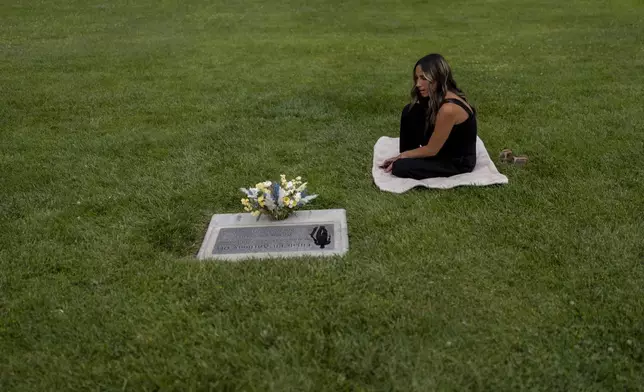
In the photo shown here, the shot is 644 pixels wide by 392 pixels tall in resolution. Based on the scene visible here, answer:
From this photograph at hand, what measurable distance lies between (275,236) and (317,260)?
0.53m

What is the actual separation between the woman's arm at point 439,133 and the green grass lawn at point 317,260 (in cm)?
42

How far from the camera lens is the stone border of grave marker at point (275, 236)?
13.7 ft

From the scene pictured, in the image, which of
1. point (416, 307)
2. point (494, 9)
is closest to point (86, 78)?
point (416, 307)

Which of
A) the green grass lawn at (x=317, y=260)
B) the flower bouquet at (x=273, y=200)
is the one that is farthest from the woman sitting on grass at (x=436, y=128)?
the flower bouquet at (x=273, y=200)

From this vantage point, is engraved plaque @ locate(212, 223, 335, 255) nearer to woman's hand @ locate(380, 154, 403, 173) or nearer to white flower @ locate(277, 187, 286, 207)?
white flower @ locate(277, 187, 286, 207)

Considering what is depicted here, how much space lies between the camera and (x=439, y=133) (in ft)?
16.9

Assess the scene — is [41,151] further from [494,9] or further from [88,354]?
[494,9]

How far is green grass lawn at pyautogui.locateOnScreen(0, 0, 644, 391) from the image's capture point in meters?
3.15

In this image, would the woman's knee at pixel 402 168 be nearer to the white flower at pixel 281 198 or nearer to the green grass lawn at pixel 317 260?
the green grass lawn at pixel 317 260

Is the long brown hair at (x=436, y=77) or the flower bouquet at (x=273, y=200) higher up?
the long brown hair at (x=436, y=77)

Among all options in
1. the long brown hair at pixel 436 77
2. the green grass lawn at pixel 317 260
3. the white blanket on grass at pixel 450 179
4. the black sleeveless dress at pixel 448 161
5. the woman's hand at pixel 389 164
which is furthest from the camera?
the woman's hand at pixel 389 164

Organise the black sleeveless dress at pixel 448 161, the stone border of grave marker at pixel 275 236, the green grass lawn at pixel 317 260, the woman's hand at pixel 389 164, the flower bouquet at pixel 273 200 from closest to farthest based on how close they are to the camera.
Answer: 1. the green grass lawn at pixel 317 260
2. the stone border of grave marker at pixel 275 236
3. the flower bouquet at pixel 273 200
4. the black sleeveless dress at pixel 448 161
5. the woman's hand at pixel 389 164

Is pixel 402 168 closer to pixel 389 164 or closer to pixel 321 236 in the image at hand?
pixel 389 164

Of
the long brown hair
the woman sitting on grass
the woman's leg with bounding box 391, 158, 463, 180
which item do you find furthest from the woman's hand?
the long brown hair
